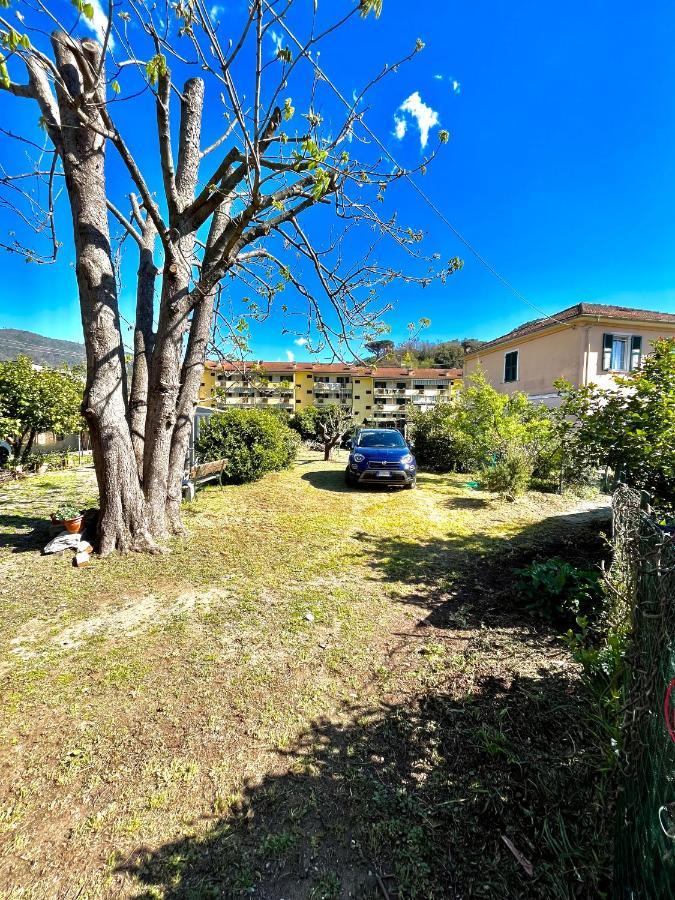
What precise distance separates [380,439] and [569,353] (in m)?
12.1

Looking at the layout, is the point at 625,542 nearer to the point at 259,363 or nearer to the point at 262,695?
the point at 262,695

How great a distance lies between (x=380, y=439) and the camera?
35.9 feet

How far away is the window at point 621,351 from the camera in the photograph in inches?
653

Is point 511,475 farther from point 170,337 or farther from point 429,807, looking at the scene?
point 429,807

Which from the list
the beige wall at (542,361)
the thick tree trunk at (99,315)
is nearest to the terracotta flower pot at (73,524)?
the thick tree trunk at (99,315)

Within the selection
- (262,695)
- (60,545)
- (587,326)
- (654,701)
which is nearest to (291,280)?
(60,545)

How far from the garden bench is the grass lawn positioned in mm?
3177

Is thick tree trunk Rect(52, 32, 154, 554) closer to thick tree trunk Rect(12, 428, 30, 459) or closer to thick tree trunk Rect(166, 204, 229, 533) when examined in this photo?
thick tree trunk Rect(166, 204, 229, 533)

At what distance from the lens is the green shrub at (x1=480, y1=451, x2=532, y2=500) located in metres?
9.01

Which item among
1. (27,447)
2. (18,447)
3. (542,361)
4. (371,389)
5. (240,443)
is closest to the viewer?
(240,443)

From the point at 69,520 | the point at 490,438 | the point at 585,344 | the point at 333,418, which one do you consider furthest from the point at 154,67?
the point at 333,418

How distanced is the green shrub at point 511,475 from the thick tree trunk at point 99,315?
8098mm

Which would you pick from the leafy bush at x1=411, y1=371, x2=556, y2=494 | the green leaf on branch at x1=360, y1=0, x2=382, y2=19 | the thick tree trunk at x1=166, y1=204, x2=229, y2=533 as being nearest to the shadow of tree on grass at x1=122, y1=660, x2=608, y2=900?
the thick tree trunk at x1=166, y1=204, x2=229, y2=533

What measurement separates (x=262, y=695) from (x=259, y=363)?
5.83 meters
